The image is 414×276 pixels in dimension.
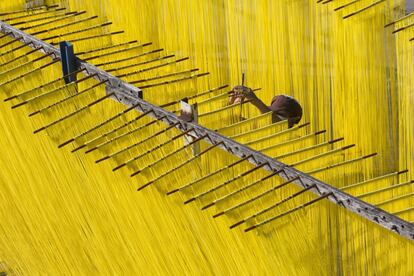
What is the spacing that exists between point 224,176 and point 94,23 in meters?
3.80

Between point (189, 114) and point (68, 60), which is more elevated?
point (68, 60)

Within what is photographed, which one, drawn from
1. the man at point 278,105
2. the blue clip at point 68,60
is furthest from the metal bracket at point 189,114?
the man at point 278,105

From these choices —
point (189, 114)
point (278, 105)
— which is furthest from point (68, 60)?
point (278, 105)

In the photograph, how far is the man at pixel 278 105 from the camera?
662 centimetres

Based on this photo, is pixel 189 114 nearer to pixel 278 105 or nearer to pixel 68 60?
pixel 68 60

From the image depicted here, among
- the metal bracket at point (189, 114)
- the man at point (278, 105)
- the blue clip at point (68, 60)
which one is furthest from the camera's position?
the man at point (278, 105)

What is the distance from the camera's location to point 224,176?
16.9ft

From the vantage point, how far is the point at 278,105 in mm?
6816

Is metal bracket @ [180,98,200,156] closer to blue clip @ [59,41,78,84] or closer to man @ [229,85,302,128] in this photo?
blue clip @ [59,41,78,84]

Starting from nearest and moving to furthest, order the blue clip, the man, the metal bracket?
the metal bracket
the blue clip
the man

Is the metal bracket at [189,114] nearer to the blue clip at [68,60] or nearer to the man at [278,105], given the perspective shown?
the blue clip at [68,60]

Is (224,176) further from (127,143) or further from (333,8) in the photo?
(333,8)

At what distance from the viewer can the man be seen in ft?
21.7

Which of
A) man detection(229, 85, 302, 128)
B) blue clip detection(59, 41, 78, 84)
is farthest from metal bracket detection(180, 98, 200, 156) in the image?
man detection(229, 85, 302, 128)
